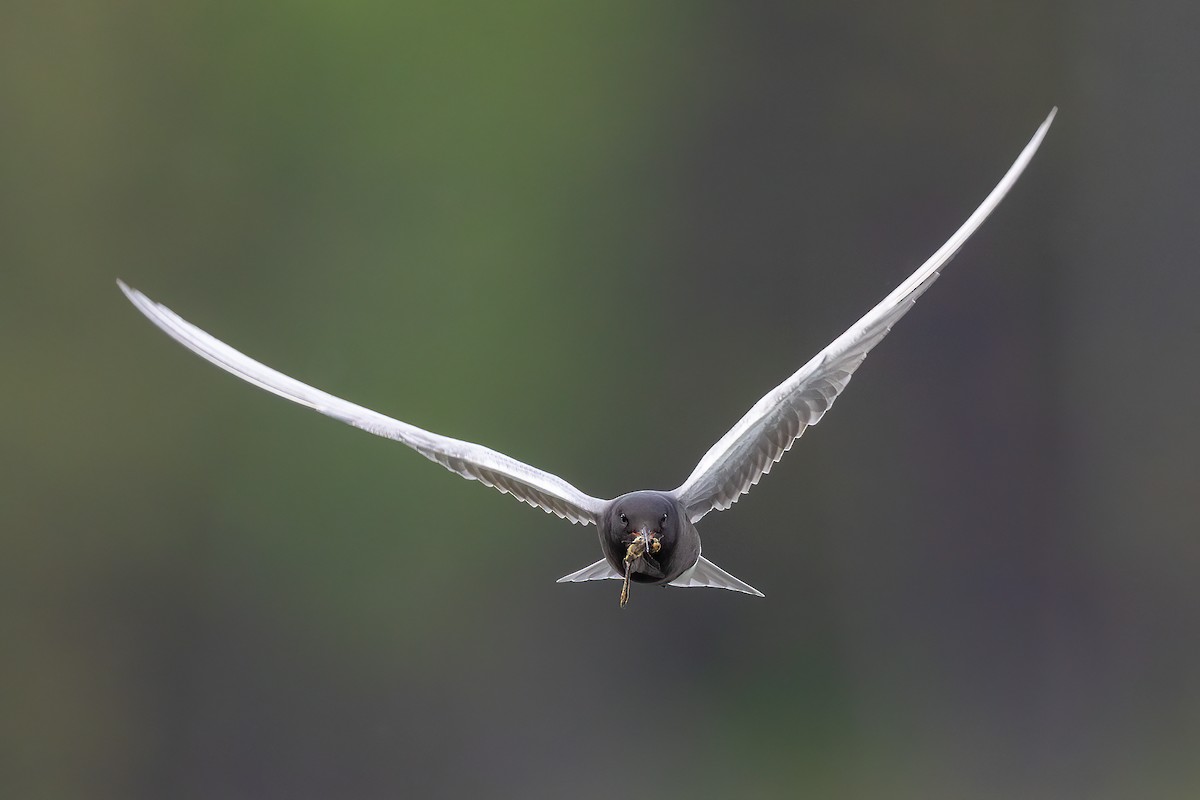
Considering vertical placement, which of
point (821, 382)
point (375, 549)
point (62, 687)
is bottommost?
point (821, 382)

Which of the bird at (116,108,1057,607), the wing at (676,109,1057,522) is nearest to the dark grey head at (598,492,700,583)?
the bird at (116,108,1057,607)

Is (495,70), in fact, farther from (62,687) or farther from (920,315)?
(62,687)

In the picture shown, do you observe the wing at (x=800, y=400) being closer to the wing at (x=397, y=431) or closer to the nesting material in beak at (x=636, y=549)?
the wing at (x=397, y=431)

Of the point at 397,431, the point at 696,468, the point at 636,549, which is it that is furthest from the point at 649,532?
the point at 397,431

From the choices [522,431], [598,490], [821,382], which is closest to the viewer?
[821,382]

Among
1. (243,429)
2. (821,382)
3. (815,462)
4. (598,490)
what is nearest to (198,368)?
(243,429)

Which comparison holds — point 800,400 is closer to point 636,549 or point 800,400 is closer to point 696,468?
point 696,468

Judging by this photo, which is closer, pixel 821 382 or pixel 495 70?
pixel 821 382
